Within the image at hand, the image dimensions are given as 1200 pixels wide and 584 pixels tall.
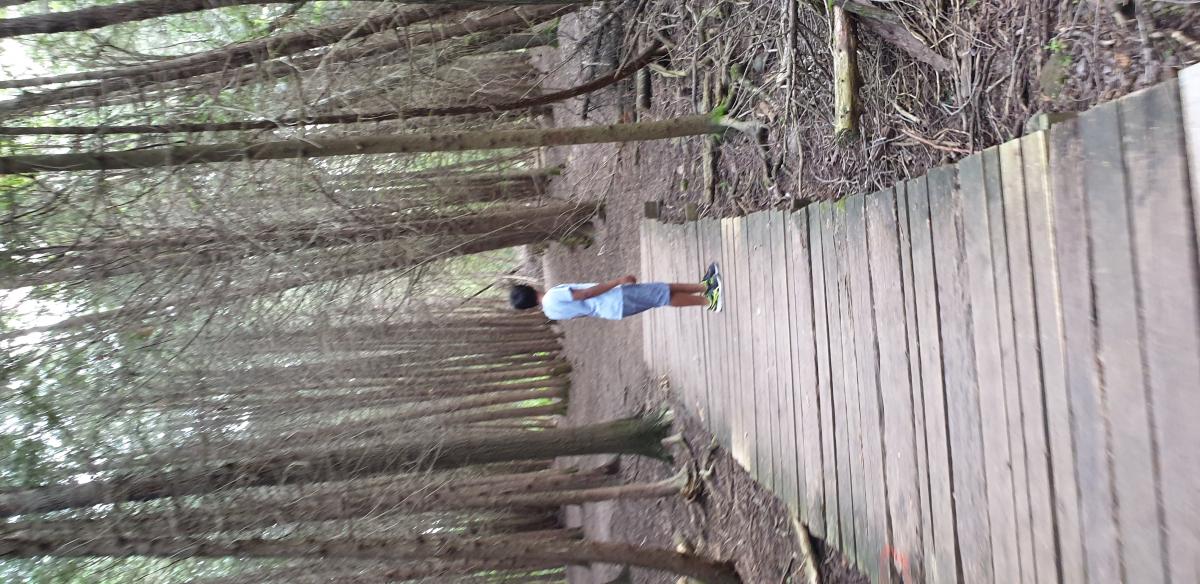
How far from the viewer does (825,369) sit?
3729mm

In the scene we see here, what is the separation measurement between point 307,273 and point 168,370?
121 cm

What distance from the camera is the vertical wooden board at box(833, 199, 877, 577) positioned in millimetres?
3412

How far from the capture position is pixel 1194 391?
1695 mm

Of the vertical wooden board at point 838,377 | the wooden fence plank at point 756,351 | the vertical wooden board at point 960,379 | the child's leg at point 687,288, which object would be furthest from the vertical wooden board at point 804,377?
the child's leg at point 687,288

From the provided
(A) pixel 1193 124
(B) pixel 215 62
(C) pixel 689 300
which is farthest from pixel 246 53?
(A) pixel 1193 124

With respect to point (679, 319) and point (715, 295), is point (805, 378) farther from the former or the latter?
point (679, 319)

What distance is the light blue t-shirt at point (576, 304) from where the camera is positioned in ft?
16.7

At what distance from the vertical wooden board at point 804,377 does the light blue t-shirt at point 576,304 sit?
5.04 feet

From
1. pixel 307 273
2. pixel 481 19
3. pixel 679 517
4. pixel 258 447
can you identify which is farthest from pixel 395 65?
pixel 679 517

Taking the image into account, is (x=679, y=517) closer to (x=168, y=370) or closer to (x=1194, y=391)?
(x=168, y=370)

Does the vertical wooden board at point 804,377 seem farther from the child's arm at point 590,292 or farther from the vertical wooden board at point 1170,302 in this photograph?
the vertical wooden board at point 1170,302

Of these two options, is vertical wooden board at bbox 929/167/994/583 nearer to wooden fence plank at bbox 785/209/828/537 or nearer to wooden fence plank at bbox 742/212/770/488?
wooden fence plank at bbox 785/209/828/537

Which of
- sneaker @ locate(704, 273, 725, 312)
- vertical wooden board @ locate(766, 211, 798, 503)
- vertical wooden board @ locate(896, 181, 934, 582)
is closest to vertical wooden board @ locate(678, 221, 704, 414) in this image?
sneaker @ locate(704, 273, 725, 312)

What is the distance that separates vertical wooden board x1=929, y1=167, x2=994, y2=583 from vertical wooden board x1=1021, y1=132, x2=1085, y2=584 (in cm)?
35
